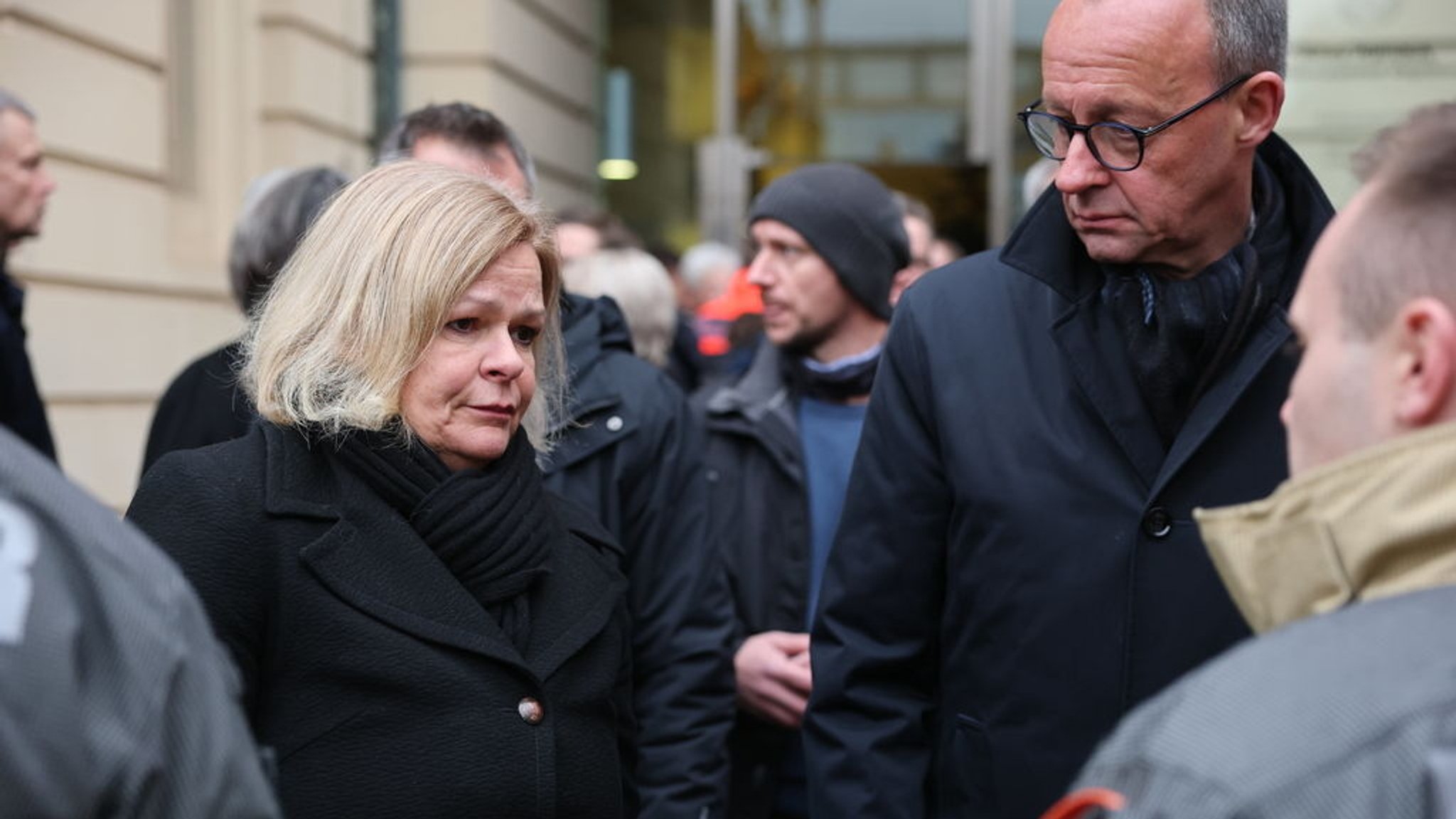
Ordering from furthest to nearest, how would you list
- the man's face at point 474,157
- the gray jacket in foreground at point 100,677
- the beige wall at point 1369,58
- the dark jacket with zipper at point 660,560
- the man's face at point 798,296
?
1. the beige wall at point 1369,58
2. the man's face at point 798,296
3. the man's face at point 474,157
4. the dark jacket with zipper at point 660,560
5. the gray jacket in foreground at point 100,677

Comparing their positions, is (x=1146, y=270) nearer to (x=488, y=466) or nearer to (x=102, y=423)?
(x=488, y=466)

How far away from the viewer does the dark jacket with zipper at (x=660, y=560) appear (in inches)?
123

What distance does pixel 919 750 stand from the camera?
260 cm

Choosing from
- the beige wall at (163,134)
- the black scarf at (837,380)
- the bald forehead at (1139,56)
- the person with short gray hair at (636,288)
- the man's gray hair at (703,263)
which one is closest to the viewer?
the bald forehead at (1139,56)

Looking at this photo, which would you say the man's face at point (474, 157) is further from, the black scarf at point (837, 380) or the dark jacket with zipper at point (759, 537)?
the black scarf at point (837, 380)

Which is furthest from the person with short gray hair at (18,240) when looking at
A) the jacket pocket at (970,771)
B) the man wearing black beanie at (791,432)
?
the jacket pocket at (970,771)

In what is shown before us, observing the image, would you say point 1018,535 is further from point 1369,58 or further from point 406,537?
point 1369,58

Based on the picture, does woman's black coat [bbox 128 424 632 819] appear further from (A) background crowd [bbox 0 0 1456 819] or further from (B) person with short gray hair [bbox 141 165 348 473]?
(B) person with short gray hair [bbox 141 165 348 473]

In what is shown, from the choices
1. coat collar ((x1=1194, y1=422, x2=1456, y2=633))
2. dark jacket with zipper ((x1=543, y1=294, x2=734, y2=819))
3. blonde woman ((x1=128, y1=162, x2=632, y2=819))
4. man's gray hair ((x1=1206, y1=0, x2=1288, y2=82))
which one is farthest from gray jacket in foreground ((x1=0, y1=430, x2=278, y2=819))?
dark jacket with zipper ((x1=543, y1=294, x2=734, y2=819))

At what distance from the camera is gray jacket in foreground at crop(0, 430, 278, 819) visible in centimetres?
116

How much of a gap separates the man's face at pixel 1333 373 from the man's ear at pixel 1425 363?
0.02 m

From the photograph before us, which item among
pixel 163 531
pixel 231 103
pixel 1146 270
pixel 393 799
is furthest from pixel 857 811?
pixel 231 103

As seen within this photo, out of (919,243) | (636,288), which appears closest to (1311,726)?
(636,288)

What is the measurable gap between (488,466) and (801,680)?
3.96 ft
